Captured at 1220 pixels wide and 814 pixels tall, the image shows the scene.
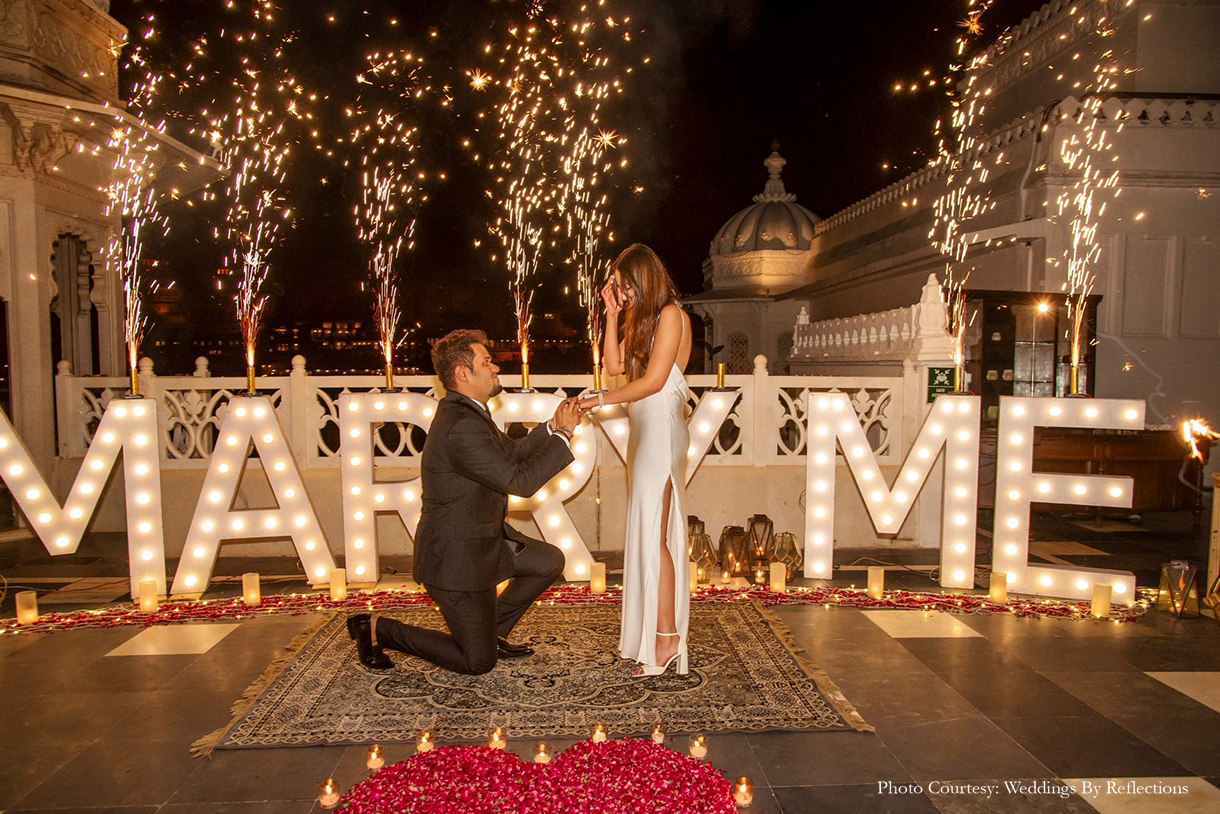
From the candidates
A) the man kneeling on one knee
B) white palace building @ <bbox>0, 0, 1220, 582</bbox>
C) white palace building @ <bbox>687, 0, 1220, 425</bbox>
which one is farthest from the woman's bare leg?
white palace building @ <bbox>687, 0, 1220, 425</bbox>

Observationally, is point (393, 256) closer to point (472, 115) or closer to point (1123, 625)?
point (472, 115)

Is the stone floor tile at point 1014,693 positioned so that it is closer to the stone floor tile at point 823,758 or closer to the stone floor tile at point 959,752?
the stone floor tile at point 959,752

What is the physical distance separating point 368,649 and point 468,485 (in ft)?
3.83

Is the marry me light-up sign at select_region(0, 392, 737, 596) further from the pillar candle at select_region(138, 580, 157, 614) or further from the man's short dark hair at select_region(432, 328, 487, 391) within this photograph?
the man's short dark hair at select_region(432, 328, 487, 391)

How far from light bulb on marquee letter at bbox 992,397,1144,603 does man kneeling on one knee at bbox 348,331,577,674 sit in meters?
3.66

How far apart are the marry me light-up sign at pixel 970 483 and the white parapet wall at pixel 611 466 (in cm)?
130

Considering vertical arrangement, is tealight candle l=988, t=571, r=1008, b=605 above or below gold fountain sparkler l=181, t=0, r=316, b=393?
below

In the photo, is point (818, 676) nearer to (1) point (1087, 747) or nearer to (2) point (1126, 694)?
(1) point (1087, 747)

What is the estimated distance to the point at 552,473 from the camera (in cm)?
421

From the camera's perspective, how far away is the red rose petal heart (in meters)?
2.85

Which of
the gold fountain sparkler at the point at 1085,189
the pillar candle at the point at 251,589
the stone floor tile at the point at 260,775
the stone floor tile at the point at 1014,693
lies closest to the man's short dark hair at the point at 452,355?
the stone floor tile at the point at 260,775

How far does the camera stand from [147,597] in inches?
224

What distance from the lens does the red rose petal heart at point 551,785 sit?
2.85 meters

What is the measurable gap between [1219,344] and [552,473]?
11899 mm
